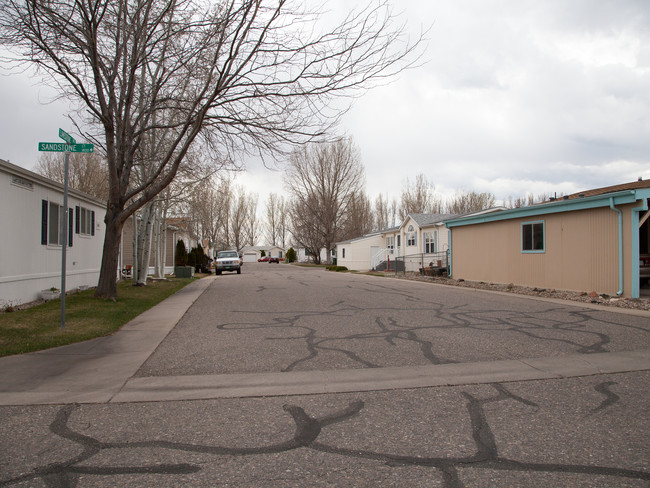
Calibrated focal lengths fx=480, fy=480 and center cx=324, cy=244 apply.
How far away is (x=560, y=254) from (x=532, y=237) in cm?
166

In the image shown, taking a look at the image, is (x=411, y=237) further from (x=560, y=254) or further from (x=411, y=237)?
(x=560, y=254)

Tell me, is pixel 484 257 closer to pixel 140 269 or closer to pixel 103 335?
pixel 140 269

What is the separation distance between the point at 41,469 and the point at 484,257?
65.6 ft

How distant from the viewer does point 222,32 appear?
12531mm

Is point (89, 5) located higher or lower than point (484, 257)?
higher

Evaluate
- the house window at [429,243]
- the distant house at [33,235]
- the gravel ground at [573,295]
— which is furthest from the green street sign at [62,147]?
the house window at [429,243]

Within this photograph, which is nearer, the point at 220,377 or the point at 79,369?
the point at 220,377

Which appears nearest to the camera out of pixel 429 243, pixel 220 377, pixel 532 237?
pixel 220 377

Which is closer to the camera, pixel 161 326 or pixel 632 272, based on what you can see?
pixel 161 326

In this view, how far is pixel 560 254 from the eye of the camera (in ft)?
54.3

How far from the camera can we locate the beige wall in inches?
571

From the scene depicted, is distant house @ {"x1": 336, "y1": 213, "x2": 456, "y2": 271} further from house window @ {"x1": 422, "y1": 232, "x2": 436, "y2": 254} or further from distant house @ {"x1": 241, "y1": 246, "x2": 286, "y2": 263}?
distant house @ {"x1": 241, "y1": 246, "x2": 286, "y2": 263}

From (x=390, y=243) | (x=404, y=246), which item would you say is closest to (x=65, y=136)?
(x=404, y=246)

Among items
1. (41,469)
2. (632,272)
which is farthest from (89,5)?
(632,272)
